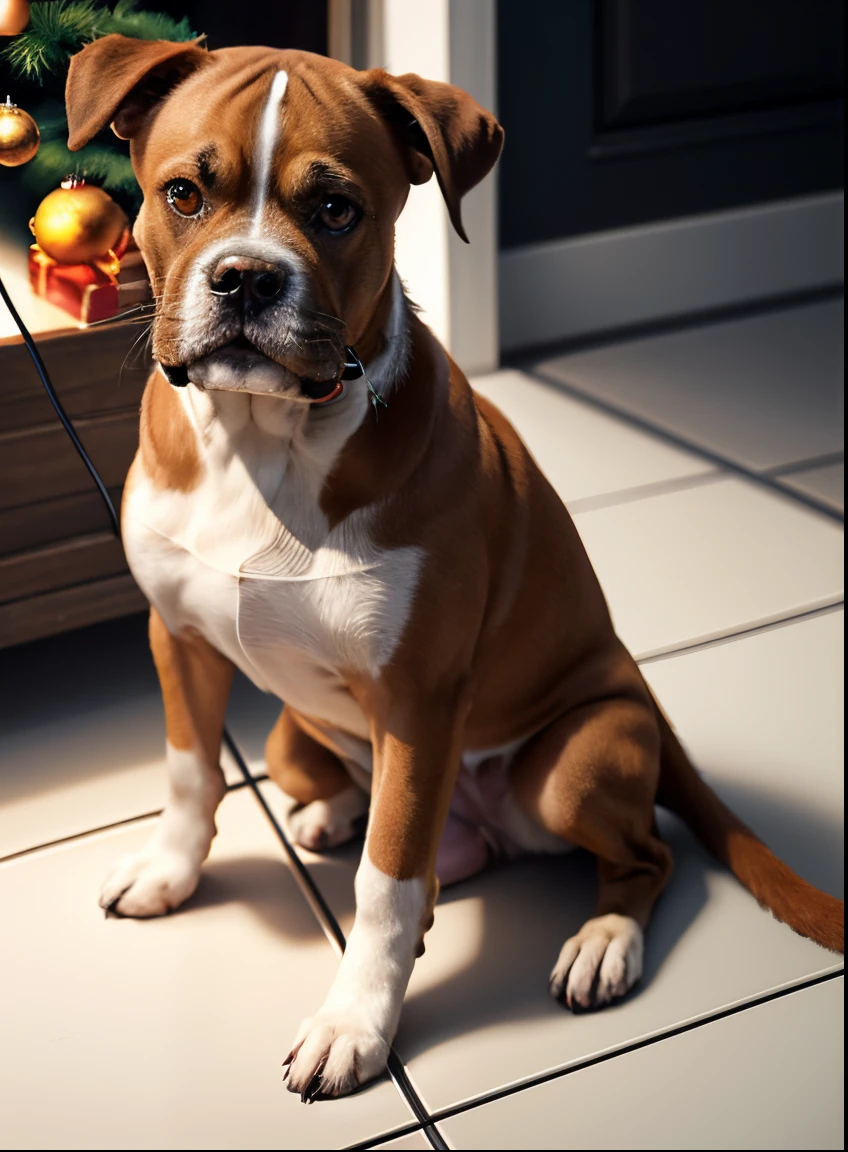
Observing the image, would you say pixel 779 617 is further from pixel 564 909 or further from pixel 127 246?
pixel 127 246

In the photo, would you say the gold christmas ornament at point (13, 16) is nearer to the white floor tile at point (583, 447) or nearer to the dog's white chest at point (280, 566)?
the dog's white chest at point (280, 566)

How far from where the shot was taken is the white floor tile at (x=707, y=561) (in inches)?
69.7

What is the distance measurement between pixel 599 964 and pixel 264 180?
0.75m

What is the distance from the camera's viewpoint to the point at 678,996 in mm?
1165

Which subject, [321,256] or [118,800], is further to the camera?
[118,800]

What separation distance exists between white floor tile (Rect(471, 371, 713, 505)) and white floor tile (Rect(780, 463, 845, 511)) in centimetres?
15

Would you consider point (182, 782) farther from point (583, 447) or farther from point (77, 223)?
point (583, 447)

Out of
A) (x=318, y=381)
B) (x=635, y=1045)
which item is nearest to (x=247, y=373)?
(x=318, y=381)

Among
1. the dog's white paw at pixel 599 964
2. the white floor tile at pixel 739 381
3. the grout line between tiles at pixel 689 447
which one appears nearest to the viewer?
the dog's white paw at pixel 599 964

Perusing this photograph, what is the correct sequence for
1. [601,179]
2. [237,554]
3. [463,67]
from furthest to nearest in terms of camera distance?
1. [601,179]
2. [463,67]
3. [237,554]

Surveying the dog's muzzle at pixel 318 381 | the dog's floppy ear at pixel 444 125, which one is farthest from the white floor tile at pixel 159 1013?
the dog's floppy ear at pixel 444 125

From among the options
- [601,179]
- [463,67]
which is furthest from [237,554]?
[601,179]

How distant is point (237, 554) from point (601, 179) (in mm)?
2088

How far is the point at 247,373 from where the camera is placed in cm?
89
